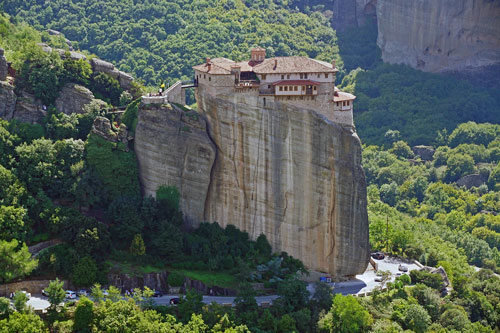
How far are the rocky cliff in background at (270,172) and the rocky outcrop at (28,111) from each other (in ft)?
29.7

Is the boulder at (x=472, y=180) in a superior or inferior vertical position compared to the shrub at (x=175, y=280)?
inferior

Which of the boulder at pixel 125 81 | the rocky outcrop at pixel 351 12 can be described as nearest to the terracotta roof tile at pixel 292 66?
the boulder at pixel 125 81

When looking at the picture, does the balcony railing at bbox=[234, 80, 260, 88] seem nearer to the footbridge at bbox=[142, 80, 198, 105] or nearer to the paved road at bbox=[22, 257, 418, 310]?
the footbridge at bbox=[142, 80, 198, 105]

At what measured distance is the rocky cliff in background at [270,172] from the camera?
76.6m

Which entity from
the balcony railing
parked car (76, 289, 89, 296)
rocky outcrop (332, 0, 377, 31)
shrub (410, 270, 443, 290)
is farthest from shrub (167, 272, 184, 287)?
rocky outcrop (332, 0, 377, 31)

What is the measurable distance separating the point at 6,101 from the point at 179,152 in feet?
51.0

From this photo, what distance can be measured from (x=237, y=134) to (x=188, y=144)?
418cm

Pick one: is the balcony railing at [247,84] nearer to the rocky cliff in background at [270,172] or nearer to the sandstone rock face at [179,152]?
the rocky cliff in background at [270,172]

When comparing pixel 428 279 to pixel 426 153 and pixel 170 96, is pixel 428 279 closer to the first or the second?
pixel 170 96

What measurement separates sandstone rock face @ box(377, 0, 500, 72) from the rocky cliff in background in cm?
7482

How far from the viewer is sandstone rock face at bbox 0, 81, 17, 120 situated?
79.2 metres

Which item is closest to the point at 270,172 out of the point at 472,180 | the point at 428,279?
the point at 428,279

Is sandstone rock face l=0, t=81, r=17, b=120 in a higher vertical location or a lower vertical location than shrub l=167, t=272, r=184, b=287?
higher

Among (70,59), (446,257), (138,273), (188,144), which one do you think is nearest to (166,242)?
(138,273)
